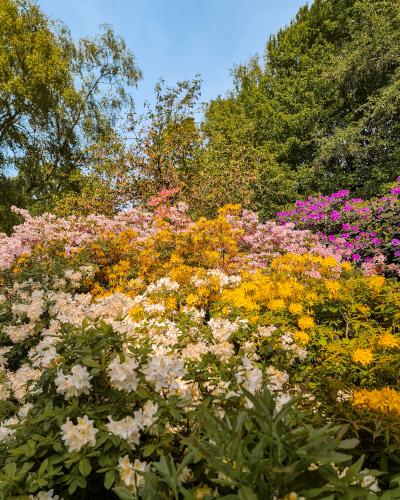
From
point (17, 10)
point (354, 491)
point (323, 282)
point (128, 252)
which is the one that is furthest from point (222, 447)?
point (17, 10)

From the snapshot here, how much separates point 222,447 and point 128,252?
389cm

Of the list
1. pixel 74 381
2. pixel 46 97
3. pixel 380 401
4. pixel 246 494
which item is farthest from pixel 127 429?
pixel 46 97

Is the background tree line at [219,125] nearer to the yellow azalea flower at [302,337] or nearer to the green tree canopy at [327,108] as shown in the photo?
the green tree canopy at [327,108]

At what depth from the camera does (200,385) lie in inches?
46.0

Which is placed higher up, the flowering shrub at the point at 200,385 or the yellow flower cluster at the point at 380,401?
the flowering shrub at the point at 200,385

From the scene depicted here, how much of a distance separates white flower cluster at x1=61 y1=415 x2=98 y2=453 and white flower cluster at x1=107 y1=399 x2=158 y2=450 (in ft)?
0.20

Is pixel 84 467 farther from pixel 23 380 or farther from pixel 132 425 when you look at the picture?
pixel 23 380

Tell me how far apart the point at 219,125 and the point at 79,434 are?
1478 centimetres

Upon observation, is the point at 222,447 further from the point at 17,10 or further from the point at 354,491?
the point at 17,10

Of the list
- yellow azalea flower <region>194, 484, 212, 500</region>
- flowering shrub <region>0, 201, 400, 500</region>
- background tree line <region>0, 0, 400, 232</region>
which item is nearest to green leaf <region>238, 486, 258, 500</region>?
flowering shrub <region>0, 201, 400, 500</region>

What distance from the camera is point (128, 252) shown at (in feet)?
14.0

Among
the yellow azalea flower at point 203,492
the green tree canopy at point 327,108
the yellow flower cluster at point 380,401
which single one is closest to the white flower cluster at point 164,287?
the yellow flower cluster at point 380,401

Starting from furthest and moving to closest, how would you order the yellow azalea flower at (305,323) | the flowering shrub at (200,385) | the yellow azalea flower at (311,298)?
1. the yellow azalea flower at (311,298)
2. the yellow azalea flower at (305,323)
3. the flowering shrub at (200,385)

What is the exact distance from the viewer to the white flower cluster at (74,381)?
98cm
